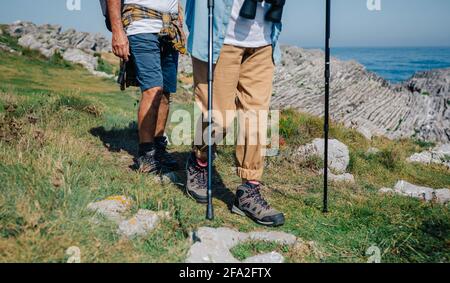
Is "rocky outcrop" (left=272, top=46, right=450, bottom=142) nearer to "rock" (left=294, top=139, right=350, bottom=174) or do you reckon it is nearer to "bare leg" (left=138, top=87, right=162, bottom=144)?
"rock" (left=294, top=139, right=350, bottom=174)

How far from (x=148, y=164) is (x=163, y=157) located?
1.90 feet

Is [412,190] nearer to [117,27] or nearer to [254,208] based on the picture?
[254,208]

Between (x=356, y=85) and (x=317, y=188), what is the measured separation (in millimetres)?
15692

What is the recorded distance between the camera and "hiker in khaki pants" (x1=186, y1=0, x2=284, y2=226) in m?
3.38

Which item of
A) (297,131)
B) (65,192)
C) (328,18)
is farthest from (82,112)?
(328,18)

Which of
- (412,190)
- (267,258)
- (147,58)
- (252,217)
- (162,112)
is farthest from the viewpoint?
(412,190)

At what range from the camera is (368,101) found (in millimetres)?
17781

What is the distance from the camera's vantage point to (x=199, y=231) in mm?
2834

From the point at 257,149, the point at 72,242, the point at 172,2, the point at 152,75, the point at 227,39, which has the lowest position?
the point at 72,242

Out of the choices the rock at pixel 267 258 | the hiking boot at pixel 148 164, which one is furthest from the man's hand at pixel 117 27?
the rock at pixel 267 258

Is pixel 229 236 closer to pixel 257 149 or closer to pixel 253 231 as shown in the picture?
pixel 253 231

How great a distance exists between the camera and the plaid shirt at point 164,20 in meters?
4.10

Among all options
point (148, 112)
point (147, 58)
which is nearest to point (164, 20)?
point (147, 58)

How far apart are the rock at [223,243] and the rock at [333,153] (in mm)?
2860
